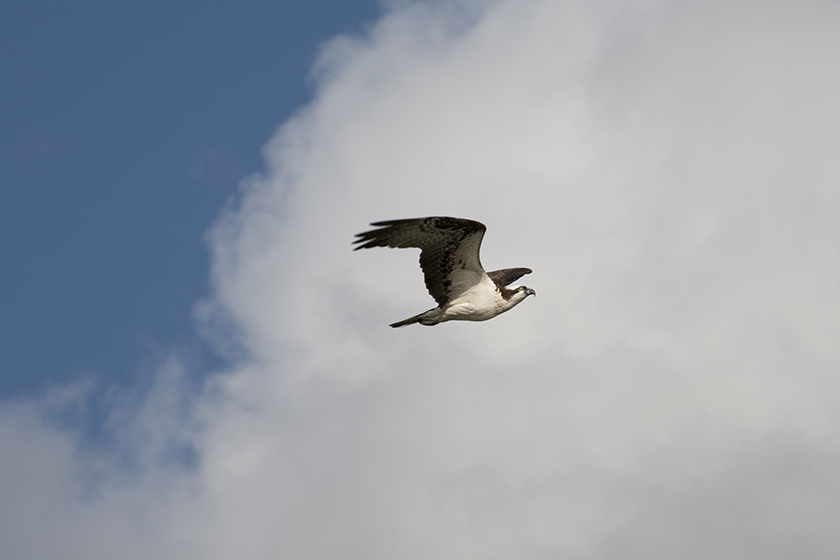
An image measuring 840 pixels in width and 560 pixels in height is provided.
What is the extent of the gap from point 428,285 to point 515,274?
531cm

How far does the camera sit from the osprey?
17.8 m

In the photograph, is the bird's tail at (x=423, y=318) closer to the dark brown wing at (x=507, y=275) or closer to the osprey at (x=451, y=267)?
the osprey at (x=451, y=267)

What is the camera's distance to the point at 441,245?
1881cm

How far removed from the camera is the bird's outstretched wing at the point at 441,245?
17625mm

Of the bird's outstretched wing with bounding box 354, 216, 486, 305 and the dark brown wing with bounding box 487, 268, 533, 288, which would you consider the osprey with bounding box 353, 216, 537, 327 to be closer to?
the bird's outstretched wing with bounding box 354, 216, 486, 305

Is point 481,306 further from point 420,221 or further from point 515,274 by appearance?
point 515,274

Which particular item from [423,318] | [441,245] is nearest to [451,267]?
[441,245]

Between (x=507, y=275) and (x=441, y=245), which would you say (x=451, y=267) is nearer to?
(x=441, y=245)

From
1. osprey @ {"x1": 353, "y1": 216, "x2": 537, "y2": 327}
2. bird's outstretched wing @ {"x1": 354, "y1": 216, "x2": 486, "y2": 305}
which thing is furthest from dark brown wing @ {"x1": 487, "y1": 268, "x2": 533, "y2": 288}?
bird's outstretched wing @ {"x1": 354, "y1": 216, "x2": 486, "y2": 305}

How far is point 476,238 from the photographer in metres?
18.8

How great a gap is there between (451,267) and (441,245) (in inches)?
28.7

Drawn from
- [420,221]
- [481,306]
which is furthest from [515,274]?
[420,221]

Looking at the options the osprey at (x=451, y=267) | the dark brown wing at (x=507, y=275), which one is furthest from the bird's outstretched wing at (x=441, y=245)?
the dark brown wing at (x=507, y=275)

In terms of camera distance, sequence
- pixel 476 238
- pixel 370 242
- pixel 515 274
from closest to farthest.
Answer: pixel 370 242
pixel 476 238
pixel 515 274
